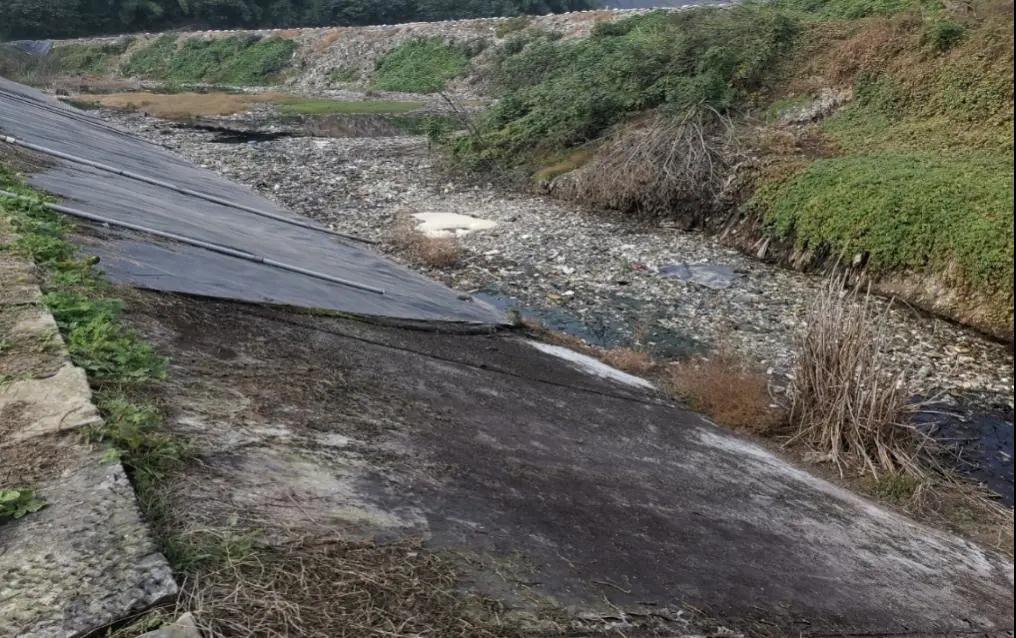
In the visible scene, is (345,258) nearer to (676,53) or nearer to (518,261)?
(518,261)

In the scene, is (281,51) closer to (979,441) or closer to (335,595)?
(979,441)

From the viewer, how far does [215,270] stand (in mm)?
7570

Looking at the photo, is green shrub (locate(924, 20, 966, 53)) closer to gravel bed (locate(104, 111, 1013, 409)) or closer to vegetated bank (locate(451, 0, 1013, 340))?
vegetated bank (locate(451, 0, 1013, 340))

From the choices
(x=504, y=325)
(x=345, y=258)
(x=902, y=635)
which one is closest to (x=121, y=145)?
(x=345, y=258)

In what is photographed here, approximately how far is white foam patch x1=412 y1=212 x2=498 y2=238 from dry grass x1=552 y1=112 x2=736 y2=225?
2778 millimetres

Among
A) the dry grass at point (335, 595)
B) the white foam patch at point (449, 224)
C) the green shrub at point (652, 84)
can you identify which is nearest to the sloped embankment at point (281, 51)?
the green shrub at point (652, 84)

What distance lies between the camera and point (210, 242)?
356 inches

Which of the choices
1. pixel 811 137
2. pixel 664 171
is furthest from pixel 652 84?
pixel 811 137

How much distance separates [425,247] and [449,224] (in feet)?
7.35

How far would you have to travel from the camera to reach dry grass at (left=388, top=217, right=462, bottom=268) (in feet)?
47.9

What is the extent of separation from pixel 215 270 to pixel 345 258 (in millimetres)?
4405

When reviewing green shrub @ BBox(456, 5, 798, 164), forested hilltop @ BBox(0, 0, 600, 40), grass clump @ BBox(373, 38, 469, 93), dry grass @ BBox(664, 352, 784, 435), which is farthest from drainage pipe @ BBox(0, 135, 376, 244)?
forested hilltop @ BBox(0, 0, 600, 40)

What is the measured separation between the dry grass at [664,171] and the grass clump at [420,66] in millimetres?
25841

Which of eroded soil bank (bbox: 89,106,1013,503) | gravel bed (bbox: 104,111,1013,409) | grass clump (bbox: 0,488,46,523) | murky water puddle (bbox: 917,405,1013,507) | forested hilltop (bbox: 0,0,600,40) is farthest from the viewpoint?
forested hilltop (bbox: 0,0,600,40)
